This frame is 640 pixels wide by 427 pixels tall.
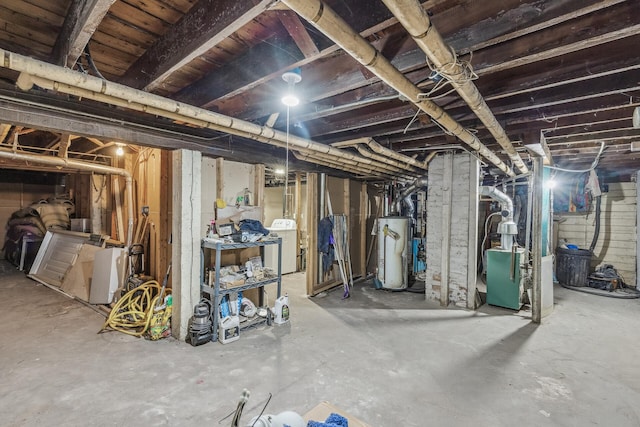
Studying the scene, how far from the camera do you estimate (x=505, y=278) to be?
4246 millimetres

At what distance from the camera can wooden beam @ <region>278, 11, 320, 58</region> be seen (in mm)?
1418

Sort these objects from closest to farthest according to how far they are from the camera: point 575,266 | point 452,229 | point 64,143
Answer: point 64,143
point 452,229
point 575,266

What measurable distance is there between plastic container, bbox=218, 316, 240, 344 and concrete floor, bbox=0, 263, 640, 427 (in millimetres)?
73

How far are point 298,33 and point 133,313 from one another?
11.3 ft

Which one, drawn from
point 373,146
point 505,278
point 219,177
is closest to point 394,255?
point 505,278

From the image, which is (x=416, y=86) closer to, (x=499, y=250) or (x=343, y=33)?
(x=343, y=33)

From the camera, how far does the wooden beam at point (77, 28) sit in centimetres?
121

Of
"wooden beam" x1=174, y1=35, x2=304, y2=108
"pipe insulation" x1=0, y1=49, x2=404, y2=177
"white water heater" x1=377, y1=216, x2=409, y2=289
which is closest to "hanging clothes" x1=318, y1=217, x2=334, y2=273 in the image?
"white water heater" x1=377, y1=216, x2=409, y2=289

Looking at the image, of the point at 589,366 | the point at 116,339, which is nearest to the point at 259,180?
the point at 116,339

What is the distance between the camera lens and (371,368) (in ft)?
8.50

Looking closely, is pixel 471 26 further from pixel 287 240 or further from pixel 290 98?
pixel 287 240

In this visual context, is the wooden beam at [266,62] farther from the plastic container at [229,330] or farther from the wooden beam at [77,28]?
the plastic container at [229,330]

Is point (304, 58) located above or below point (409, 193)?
above

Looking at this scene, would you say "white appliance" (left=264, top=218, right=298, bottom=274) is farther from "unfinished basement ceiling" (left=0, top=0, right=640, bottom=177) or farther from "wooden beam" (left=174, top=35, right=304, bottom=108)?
"wooden beam" (left=174, top=35, right=304, bottom=108)
